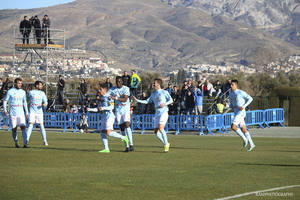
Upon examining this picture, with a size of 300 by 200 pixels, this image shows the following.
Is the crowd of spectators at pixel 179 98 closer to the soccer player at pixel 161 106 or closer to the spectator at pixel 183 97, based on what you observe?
the spectator at pixel 183 97

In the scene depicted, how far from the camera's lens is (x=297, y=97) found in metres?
37.1

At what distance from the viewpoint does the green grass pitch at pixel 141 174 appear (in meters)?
9.70

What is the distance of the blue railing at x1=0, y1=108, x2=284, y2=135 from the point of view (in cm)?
2992

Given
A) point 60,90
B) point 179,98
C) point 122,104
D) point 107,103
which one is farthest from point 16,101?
point 60,90

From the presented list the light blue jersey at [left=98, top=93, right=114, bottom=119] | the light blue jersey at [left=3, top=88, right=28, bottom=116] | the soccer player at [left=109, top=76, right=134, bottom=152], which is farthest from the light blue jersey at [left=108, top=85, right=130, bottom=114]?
the light blue jersey at [left=3, top=88, right=28, bottom=116]

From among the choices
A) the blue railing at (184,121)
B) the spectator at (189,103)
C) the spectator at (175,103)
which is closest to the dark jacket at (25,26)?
the blue railing at (184,121)

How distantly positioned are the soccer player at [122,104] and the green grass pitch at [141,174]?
82 centimetres

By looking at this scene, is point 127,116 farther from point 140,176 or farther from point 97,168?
point 140,176

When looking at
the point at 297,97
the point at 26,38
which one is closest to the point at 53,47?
the point at 26,38

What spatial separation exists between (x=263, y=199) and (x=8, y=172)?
18.5 ft

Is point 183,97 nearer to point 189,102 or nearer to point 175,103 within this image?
point 175,103

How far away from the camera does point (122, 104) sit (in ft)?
56.3

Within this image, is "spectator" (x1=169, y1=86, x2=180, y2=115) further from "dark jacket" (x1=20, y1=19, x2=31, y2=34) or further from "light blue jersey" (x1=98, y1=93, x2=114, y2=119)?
"light blue jersey" (x1=98, y1=93, x2=114, y2=119)

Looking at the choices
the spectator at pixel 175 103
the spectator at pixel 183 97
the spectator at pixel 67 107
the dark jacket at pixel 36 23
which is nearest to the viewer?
the spectator at pixel 183 97
